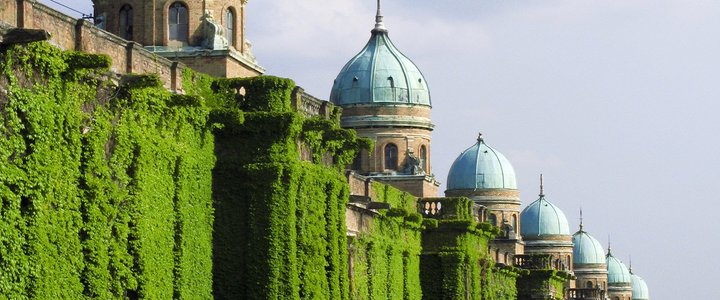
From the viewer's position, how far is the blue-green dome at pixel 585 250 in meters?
179

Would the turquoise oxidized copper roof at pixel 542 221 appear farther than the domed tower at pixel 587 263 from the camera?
No

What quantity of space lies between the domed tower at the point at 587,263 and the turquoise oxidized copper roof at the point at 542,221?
23.5 meters

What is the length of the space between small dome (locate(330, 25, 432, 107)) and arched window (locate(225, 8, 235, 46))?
4211 cm

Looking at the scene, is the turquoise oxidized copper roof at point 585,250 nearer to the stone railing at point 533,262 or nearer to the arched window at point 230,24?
the stone railing at point 533,262

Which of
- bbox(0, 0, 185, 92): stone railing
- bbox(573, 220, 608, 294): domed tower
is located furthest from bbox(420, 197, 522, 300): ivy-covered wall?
bbox(573, 220, 608, 294): domed tower

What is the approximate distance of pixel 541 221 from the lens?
503 ft

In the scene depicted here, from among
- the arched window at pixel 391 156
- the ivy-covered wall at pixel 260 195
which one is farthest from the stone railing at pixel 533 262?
the ivy-covered wall at pixel 260 195

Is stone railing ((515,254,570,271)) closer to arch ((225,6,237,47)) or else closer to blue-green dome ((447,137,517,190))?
blue-green dome ((447,137,517,190))

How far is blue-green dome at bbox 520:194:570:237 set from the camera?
153250 mm

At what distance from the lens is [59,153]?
41.2 m

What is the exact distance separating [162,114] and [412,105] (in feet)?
197

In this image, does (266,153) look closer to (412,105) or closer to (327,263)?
(327,263)

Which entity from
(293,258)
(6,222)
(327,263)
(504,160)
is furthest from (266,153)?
(504,160)

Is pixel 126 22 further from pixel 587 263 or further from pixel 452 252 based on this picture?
pixel 587 263
